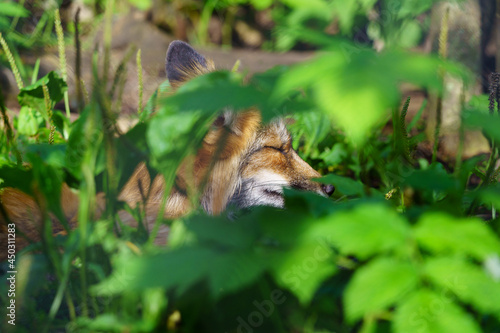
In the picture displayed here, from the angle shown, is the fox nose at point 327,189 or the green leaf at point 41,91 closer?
the green leaf at point 41,91

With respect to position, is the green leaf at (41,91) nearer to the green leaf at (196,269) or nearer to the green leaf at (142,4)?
the green leaf at (196,269)

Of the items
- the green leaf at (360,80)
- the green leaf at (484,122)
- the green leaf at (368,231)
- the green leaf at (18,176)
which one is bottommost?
the green leaf at (18,176)

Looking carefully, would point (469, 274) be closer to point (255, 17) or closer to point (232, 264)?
point (232, 264)

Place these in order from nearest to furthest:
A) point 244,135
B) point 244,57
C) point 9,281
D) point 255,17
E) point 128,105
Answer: point 9,281 < point 244,135 < point 128,105 < point 244,57 < point 255,17

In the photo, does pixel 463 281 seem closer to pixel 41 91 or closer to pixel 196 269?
pixel 196 269

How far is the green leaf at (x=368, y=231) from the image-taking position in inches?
45.8

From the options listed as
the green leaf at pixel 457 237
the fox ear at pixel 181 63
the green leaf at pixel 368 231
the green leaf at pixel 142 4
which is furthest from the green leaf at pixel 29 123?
the green leaf at pixel 142 4

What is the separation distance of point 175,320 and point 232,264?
376mm

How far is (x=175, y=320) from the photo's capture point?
1479 millimetres

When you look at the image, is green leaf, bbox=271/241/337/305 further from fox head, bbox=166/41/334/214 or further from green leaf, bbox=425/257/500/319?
A: fox head, bbox=166/41/334/214

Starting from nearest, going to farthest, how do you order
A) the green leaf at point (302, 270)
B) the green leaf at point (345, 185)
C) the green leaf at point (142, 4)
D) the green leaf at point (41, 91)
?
the green leaf at point (302, 270), the green leaf at point (345, 185), the green leaf at point (41, 91), the green leaf at point (142, 4)

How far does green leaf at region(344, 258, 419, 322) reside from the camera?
1.11 metres

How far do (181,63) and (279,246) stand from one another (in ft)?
6.68

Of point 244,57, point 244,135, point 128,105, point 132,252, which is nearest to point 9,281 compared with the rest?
point 132,252
